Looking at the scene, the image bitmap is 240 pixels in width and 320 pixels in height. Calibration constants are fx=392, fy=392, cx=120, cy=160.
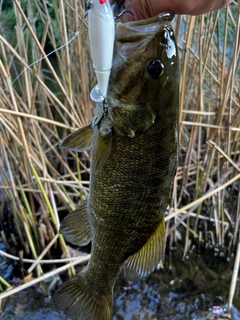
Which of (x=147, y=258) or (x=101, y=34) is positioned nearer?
(x=101, y=34)

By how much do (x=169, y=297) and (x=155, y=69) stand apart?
5.97 ft

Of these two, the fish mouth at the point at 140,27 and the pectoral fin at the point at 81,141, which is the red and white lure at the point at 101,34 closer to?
the fish mouth at the point at 140,27

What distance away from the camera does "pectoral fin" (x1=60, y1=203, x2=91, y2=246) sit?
1216 millimetres

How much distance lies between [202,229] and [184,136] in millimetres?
673

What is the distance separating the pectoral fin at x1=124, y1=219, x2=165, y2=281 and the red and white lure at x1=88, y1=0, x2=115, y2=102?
0.48 m

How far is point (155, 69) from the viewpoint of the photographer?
95 cm

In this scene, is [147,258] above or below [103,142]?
below

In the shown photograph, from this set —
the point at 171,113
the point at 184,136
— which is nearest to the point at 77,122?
the point at 184,136

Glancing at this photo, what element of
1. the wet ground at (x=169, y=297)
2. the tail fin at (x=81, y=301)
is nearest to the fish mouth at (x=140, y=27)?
the tail fin at (x=81, y=301)

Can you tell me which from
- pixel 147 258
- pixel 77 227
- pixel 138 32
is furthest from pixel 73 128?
pixel 138 32

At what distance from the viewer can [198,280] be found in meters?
2.57

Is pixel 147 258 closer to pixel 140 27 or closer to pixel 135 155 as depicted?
pixel 135 155

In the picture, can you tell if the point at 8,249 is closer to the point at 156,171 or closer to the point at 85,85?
the point at 85,85

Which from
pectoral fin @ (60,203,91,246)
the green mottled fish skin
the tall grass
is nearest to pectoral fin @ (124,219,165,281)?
the green mottled fish skin
